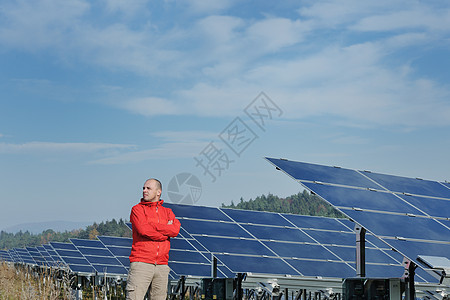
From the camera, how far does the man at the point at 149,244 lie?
823 centimetres

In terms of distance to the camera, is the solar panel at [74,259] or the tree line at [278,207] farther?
the tree line at [278,207]

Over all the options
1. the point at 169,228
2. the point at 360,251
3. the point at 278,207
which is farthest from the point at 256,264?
the point at 278,207

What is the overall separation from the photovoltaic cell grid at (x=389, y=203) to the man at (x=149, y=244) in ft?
7.31

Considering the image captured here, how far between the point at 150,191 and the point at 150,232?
549mm

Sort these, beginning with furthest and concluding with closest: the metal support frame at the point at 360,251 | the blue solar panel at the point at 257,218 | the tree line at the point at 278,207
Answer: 1. the tree line at the point at 278,207
2. the blue solar panel at the point at 257,218
3. the metal support frame at the point at 360,251

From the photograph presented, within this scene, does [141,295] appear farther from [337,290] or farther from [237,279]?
[337,290]

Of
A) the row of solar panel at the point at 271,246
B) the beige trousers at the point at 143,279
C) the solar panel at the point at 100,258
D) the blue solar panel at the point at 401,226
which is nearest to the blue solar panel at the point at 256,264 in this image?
the row of solar panel at the point at 271,246

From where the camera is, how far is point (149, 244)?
8.34 meters

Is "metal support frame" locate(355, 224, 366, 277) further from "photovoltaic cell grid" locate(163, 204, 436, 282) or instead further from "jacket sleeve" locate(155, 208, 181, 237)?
"photovoltaic cell grid" locate(163, 204, 436, 282)

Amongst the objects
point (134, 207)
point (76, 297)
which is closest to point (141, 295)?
point (134, 207)

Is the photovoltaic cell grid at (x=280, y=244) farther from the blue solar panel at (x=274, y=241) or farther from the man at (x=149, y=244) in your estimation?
the man at (x=149, y=244)

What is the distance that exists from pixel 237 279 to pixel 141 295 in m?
5.14

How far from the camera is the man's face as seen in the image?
27.4ft

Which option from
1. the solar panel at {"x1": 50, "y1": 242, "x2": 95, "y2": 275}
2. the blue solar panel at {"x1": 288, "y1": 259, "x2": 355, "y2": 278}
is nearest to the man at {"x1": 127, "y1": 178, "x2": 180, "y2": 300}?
the blue solar panel at {"x1": 288, "y1": 259, "x2": 355, "y2": 278}
